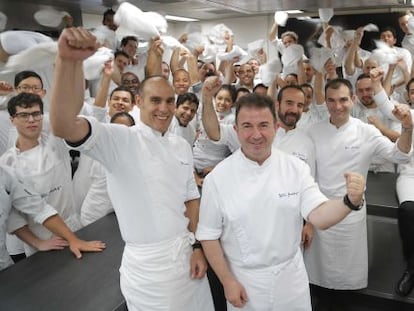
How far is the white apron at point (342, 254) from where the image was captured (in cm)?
167

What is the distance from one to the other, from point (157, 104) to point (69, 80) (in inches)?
16.7

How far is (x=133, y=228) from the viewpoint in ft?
3.54

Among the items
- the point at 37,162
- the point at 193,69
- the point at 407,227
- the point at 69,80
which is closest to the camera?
the point at 69,80

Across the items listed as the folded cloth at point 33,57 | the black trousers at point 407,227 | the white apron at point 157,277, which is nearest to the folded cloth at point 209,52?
the black trousers at point 407,227

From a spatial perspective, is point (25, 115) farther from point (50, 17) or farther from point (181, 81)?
point (181, 81)

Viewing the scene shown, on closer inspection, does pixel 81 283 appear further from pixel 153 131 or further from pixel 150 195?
pixel 153 131

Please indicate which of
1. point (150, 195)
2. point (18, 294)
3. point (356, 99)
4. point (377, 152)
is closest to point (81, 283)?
point (18, 294)

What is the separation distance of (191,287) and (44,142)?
95 centimetres

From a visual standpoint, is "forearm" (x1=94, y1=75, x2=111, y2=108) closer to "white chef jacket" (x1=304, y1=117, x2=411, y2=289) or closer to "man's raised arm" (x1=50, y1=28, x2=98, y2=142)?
"man's raised arm" (x1=50, y1=28, x2=98, y2=142)

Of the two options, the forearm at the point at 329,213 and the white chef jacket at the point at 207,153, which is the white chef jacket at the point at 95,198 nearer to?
the white chef jacket at the point at 207,153

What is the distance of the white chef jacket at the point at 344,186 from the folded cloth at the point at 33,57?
4.15ft

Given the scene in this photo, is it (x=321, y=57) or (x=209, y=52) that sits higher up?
(x=209, y=52)

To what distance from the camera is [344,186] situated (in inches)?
66.1

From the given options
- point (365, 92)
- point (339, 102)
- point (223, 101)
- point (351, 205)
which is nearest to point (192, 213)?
point (351, 205)
